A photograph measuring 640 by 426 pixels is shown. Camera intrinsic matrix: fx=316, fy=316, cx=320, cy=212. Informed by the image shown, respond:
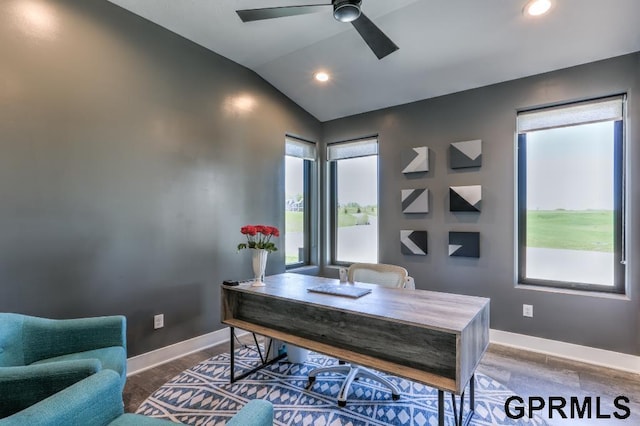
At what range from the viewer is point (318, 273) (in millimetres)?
4508

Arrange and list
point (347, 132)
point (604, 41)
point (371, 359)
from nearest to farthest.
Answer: point (371, 359)
point (604, 41)
point (347, 132)

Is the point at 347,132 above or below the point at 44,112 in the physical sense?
above

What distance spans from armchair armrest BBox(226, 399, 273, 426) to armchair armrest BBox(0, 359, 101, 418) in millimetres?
797

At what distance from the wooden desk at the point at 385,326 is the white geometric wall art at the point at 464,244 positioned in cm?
144

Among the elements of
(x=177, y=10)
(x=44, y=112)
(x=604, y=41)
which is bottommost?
(x=44, y=112)

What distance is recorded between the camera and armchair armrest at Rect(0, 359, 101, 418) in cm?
131

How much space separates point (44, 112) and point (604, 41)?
424 centimetres

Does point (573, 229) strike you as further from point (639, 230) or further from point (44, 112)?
point (44, 112)

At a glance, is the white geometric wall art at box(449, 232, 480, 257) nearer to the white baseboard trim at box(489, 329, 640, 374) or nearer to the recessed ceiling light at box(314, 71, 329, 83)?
Answer: the white baseboard trim at box(489, 329, 640, 374)

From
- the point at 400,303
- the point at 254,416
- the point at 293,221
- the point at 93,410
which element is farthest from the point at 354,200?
the point at 93,410

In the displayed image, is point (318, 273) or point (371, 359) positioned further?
point (318, 273)

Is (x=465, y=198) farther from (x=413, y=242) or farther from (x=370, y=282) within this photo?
(x=370, y=282)

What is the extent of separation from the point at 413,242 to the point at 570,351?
168 centimetres

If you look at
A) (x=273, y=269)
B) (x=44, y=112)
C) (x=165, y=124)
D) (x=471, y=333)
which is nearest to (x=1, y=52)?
(x=44, y=112)
